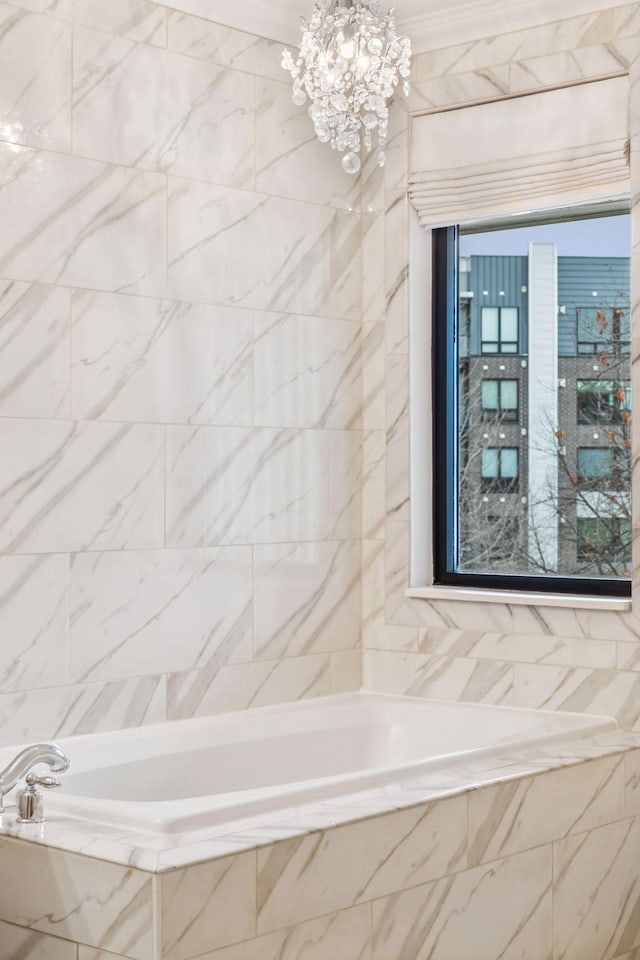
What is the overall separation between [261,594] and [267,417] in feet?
1.78

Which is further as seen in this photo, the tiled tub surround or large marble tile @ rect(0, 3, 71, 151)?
large marble tile @ rect(0, 3, 71, 151)

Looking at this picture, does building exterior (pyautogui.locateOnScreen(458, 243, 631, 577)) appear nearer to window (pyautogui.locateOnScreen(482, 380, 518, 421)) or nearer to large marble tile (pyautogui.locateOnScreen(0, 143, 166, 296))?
window (pyautogui.locateOnScreen(482, 380, 518, 421))

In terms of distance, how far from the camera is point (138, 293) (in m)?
3.38

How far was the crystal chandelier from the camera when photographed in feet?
8.97

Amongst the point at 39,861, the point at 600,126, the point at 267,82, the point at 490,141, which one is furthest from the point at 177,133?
the point at 39,861

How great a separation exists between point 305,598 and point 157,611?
612 millimetres

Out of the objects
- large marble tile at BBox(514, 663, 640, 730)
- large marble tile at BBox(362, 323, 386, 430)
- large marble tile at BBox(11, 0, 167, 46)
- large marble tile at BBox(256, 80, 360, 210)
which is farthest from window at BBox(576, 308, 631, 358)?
large marble tile at BBox(11, 0, 167, 46)

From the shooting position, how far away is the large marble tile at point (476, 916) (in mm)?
2545

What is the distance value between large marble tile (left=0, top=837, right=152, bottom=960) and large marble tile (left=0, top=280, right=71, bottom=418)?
117cm

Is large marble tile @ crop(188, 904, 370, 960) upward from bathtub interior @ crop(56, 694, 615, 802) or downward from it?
downward

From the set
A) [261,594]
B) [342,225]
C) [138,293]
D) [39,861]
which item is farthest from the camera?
[342,225]

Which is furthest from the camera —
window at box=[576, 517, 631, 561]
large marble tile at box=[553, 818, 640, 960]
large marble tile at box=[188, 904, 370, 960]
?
window at box=[576, 517, 631, 561]

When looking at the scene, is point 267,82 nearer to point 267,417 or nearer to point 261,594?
point 267,417

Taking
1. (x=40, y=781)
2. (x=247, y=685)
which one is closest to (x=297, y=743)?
(x=247, y=685)
